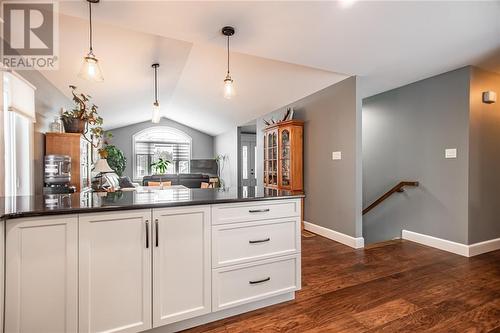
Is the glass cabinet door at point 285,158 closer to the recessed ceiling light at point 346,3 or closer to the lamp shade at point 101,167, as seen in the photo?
the recessed ceiling light at point 346,3

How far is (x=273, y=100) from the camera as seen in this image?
4.98 meters

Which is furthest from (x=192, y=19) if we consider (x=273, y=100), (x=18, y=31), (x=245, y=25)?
(x=273, y=100)

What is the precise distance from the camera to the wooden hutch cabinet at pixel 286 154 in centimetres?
430

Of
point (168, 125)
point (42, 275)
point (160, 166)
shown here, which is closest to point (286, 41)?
point (42, 275)

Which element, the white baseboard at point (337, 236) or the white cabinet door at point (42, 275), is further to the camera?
the white baseboard at point (337, 236)

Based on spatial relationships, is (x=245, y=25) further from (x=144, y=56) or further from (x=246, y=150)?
(x=246, y=150)

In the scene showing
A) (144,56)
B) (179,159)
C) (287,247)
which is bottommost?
(287,247)

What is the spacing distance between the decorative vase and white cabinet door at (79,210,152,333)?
2.55 metres

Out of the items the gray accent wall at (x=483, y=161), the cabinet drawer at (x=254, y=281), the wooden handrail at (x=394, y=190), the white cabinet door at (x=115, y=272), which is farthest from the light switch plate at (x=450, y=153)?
the white cabinet door at (x=115, y=272)

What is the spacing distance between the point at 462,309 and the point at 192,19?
10.2 feet

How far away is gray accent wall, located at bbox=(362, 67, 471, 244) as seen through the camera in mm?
A: 3076

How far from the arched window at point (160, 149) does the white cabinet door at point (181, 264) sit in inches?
333

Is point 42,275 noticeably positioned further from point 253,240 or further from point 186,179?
point 186,179

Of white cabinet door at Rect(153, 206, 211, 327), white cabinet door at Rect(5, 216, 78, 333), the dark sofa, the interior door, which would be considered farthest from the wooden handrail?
the dark sofa
